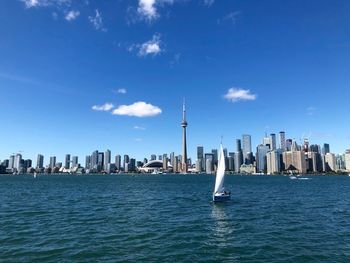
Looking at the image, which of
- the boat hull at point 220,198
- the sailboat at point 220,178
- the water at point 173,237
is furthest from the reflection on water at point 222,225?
the sailboat at point 220,178

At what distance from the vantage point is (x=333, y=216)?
5509 centimetres

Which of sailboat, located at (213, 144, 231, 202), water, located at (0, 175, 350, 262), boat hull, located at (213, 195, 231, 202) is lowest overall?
water, located at (0, 175, 350, 262)

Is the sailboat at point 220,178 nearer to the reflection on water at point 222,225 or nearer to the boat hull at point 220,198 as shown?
the boat hull at point 220,198

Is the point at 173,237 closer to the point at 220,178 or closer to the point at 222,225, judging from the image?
the point at 222,225

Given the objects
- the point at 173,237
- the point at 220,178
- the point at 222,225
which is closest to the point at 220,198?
the point at 220,178

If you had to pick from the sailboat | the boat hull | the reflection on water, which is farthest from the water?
the sailboat

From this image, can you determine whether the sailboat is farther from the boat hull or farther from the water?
the water

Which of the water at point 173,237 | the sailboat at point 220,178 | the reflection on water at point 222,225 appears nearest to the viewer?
the water at point 173,237

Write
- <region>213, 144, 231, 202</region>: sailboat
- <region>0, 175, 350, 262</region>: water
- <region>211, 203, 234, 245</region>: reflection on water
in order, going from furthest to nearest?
<region>213, 144, 231, 202</region>: sailboat → <region>211, 203, 234, 245</region>: reflection on water → <region>0, 175, 350, 262</region>: water

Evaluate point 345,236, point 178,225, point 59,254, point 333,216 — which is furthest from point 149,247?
point 333,216

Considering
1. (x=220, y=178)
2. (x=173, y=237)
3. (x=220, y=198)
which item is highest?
(x=220, y=178)

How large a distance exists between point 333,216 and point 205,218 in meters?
22.1

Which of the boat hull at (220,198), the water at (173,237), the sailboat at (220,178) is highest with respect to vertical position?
the sailboat at (220,178)

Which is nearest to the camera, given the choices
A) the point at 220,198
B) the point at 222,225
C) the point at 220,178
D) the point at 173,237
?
the point at 173,237
